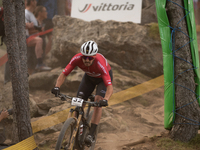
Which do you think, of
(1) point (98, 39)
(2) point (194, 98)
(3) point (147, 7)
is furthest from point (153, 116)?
(3) point (147, 7)

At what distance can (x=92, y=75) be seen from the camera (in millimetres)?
4113

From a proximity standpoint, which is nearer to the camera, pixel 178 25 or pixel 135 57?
pixel 178 25

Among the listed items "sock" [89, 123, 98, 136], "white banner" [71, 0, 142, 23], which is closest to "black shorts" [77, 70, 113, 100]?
"sock" [89, 123, 98, 136]

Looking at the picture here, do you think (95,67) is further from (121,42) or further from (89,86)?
(121,42)

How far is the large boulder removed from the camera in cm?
789

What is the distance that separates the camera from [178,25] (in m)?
4.37

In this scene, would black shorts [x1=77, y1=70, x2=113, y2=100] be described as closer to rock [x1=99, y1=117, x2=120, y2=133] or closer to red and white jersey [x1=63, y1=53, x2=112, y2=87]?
red and white jersey [x1=63, y1=53, x2=112, y2=87]

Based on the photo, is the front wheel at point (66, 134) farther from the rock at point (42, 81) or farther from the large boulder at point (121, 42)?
the large boulder at point (121, 42)

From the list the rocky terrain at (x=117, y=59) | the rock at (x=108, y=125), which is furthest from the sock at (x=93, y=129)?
the rocky terrain at (x=117, y=59)

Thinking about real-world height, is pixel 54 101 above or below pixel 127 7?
below

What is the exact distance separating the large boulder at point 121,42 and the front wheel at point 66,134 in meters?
4.93

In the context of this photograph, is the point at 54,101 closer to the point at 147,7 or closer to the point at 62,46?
the point at 62,46

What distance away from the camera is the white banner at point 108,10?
306 inches

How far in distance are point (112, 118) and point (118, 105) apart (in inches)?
41.6
